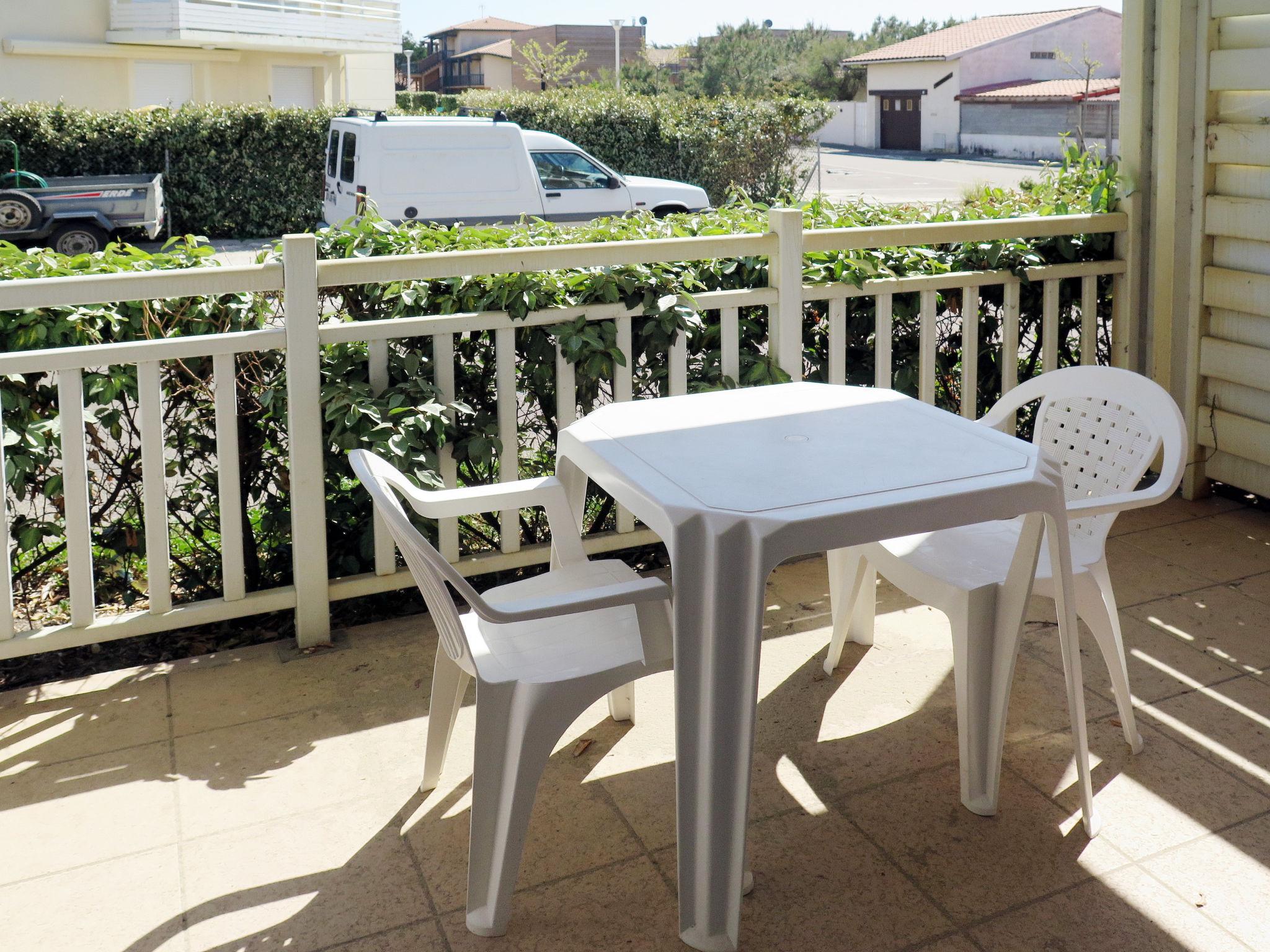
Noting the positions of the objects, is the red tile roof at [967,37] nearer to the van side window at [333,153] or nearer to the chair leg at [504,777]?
the van side window at [333,153]

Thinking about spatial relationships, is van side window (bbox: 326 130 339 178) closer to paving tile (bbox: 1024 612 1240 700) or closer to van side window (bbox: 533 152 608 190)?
van side window (bbox: 533 152 608 190)

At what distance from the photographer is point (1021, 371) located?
4.29 meters

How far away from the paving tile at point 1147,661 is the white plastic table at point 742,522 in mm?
690

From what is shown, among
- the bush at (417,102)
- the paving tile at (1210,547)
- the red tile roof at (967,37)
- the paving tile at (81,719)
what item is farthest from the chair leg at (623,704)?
the red tile roof at (967,37)

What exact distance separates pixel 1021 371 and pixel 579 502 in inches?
91.1

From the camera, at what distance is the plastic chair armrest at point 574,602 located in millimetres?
1847

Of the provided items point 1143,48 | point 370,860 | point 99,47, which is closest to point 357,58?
point 99,47

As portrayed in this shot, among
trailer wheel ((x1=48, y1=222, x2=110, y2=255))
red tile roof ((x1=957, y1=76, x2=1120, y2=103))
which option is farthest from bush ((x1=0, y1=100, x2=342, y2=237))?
red tile roof ((x1=957, y1=76, x2=1120, y2=103))

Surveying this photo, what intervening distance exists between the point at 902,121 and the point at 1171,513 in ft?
136

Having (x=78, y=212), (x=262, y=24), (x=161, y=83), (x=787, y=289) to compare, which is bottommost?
(x=787, y=289)

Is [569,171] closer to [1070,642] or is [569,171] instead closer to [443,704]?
[443,704]

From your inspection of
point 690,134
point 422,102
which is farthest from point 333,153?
point 422,102

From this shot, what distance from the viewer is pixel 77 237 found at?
43.9 ft

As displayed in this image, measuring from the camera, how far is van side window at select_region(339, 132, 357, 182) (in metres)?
12.6
